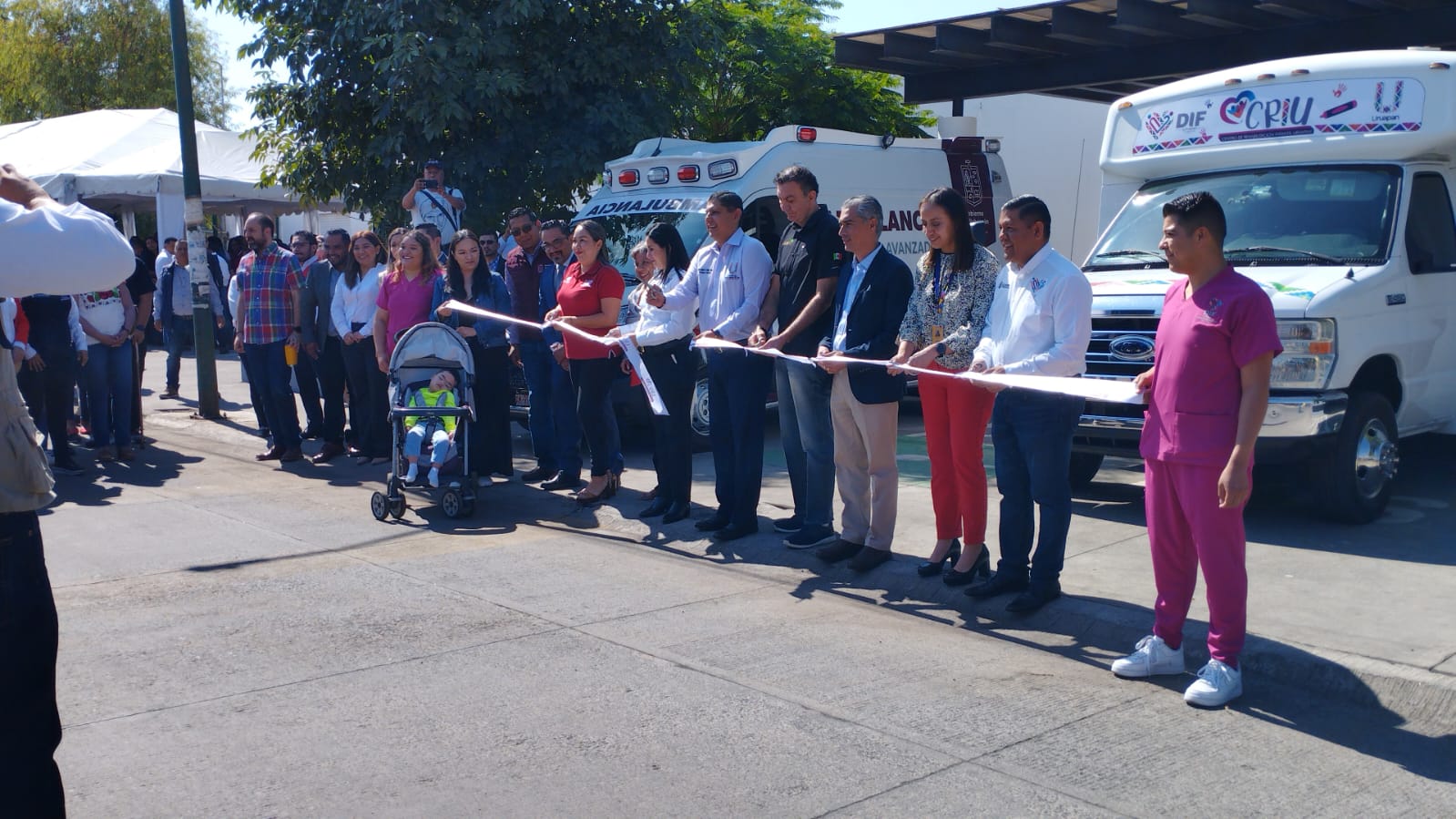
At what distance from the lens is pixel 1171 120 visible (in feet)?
30.3

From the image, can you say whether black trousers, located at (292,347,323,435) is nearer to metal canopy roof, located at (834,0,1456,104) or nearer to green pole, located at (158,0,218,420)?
green pole, located at (158,0,218,420)


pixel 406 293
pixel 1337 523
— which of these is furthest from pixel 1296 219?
pixel 406 293

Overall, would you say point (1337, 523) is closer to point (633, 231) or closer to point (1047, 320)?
point (1047, 320)

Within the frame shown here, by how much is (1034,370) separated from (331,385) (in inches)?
288

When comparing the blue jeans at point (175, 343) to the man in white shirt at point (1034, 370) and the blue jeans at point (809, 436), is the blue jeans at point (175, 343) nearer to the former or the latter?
the blue jeans at point (809, 436)

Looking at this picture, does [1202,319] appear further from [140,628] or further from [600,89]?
[600,89]

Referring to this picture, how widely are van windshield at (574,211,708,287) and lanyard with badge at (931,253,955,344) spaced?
14.3 feet

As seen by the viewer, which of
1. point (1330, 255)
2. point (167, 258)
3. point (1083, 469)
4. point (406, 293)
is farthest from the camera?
point (167, 258)

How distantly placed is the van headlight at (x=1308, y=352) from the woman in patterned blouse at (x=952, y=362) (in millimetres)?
2138

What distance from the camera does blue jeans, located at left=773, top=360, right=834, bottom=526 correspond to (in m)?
7.56

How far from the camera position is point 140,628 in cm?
623

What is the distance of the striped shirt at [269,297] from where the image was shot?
36.9 ft

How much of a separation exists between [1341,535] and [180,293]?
13.3 meters

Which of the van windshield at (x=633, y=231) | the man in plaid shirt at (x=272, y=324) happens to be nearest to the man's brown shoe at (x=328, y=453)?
the man in plaid shirt at (x=272, y=324)
